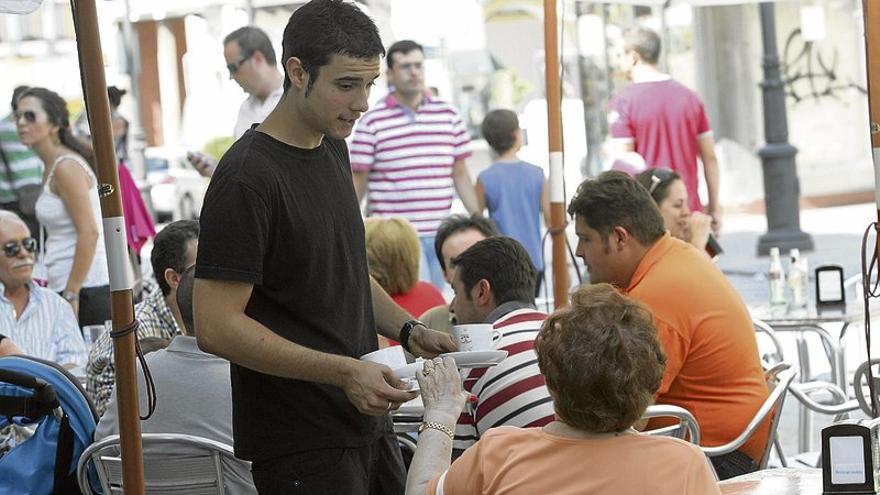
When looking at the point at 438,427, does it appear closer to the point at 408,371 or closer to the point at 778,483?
the point at 408,371

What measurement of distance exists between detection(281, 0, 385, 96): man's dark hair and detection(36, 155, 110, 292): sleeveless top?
14.2 feet

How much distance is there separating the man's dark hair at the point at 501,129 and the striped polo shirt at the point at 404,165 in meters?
0.63

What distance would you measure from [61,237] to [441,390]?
4.71m

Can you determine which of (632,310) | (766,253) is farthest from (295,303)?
(766,253)

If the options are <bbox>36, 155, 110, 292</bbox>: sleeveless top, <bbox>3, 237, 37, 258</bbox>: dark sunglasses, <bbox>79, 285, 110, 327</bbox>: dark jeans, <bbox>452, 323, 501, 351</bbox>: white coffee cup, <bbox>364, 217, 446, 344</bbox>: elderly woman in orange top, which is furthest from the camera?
<bbox>36, 155, 110, 292</bbox>: sleeveless top

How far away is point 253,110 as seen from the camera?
24.8 ft

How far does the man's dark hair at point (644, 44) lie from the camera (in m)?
8.61

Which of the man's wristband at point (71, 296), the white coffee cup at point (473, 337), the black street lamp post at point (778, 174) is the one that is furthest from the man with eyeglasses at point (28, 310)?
the black street lamp post at point (778, 174)

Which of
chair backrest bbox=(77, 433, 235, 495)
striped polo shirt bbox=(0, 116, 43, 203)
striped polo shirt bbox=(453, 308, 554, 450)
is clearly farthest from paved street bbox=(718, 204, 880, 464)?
striped polo shirt bbox=(0, 116, 43, 203)

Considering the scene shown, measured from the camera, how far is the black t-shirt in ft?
9.95

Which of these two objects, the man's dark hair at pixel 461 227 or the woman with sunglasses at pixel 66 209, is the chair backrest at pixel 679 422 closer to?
the man's dark hair at pixel 461 227

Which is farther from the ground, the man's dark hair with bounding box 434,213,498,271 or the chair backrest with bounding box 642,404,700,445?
the man's dark hair with bounding box 434,213,498,271

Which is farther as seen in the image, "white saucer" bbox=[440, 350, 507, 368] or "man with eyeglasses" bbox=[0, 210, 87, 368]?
"man with eyeglasses" bbox=[0, 210, 87, 368]

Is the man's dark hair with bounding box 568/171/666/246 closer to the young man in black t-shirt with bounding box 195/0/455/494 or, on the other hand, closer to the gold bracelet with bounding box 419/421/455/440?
the young man in black t-shirt with bounding box 195/0/455/494
